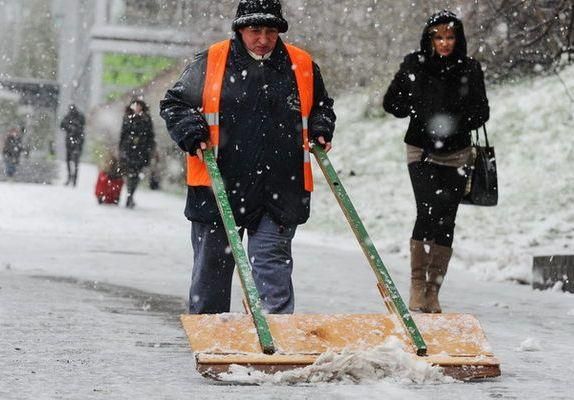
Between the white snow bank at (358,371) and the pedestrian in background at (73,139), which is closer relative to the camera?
the white snow bank at (358,371)

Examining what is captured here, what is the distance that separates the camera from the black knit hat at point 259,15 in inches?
235

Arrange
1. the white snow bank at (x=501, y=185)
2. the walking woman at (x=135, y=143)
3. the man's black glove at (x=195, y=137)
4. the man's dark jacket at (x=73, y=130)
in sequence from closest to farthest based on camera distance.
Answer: the man's black glove at (x=195, y=137) → the white snow bank at (x=501, y=185) → the walking woman at (x=135, y=143) → the man's dark jacket at (x=73, y=130)

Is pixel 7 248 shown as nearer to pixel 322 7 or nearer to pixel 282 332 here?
pixel 282 332

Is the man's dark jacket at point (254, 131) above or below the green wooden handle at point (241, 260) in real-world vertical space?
above

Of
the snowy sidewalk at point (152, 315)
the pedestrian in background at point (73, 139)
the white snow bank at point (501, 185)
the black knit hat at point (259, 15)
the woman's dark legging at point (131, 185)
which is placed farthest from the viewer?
the pedestrian in background at point (73, 139)

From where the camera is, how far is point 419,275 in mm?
8156

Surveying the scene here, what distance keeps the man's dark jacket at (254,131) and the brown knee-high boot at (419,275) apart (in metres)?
2.18

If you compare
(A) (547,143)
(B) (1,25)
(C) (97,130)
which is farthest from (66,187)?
(B) (1,25)

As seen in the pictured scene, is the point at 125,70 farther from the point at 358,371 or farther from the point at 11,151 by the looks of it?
the point at 358,371

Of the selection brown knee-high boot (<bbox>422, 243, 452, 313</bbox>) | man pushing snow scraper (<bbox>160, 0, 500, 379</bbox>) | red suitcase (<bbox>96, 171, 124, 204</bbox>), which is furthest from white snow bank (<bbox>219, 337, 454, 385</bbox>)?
red suitcase (<bbox>96, 171, 124, 204</bbox>)

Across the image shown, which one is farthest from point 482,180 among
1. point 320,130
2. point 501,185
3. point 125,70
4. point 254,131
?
point 125,70

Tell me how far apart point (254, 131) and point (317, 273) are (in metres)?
6.03

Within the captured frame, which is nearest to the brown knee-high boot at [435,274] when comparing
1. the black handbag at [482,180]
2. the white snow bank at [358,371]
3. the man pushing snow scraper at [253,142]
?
the black handbag at [482,180]

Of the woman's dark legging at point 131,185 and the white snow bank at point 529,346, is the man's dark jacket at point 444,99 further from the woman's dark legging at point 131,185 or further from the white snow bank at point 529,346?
the woman's dark legging at point 131,185
